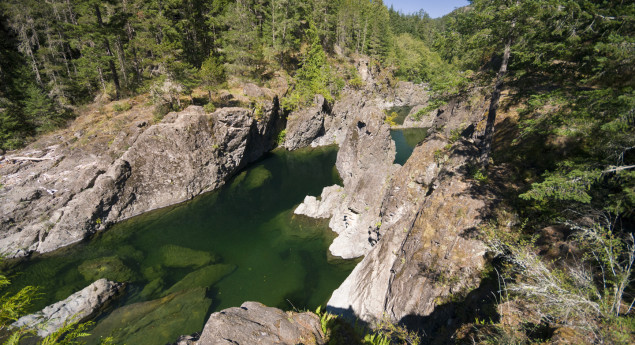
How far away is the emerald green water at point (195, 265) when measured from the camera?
1485 centimetres

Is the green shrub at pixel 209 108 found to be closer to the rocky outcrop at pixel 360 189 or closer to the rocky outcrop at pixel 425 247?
the rocky outcrop at pixel 360 189

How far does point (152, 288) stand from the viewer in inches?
674

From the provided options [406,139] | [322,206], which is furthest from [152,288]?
[406,139]

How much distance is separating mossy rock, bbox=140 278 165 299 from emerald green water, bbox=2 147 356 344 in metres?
0.07

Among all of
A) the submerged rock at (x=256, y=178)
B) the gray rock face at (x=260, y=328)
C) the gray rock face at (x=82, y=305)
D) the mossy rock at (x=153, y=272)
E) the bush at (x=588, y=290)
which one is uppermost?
the bush at (x=588, y=290)

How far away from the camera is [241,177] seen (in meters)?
34.1

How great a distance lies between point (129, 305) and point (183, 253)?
5299 mm

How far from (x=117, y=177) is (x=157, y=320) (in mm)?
18218

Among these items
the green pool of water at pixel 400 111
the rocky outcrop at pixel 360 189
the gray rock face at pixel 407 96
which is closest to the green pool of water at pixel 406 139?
the rocky outcrop at pixel 360 189

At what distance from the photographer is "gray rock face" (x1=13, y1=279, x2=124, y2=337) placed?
13945mm

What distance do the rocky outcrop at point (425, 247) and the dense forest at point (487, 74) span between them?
4.19 ft

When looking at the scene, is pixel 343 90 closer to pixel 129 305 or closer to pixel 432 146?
pixel 432 146

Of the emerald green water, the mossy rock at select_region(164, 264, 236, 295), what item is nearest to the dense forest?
the emerald green water

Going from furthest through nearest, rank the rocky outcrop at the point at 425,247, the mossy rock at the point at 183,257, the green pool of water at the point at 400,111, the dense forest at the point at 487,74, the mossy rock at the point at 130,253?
the green pool of water at the point at 400,111
the mossy rock at the point at 130,253
the mossy rock at the point at 183,257
the rocky outcrop at the point at 425,247
the dense forest at the point at 487,74
